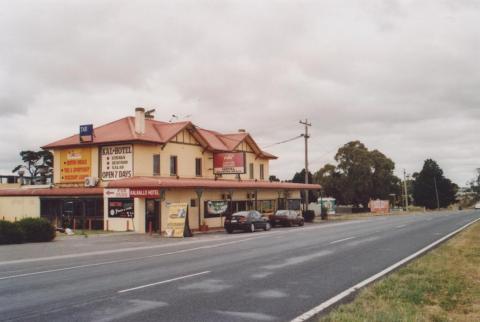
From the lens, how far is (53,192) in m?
36.5

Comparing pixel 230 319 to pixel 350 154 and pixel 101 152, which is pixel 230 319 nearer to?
pixel 101 152

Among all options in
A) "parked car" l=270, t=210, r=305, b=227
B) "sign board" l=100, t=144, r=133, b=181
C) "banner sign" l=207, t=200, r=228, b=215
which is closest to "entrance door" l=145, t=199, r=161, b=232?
"sign board" l=100, t=144, r=133, b=181

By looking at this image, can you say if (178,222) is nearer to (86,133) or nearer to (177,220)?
(177,220)

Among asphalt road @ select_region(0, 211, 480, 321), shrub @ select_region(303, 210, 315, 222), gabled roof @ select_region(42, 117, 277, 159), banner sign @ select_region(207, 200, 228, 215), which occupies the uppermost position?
gabled roof @ select_region(42, 117, 277, 159)

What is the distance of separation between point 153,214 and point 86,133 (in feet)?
29.1

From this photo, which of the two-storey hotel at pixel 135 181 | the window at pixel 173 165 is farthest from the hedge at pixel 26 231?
the window at pixel 173 165

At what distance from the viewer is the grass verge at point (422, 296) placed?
7.65m

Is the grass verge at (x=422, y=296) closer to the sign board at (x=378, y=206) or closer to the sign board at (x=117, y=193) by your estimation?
the sign board at (x=117, y=193)

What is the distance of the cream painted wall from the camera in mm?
38312

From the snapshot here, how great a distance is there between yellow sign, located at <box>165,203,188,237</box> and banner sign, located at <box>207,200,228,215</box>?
7905mm

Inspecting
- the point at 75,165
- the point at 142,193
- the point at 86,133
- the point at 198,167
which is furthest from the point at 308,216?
the point at 86,133

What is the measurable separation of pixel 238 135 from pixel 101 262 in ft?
109

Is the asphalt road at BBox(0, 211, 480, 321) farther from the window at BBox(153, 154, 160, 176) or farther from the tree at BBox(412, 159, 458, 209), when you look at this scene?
the tree at BBox(412, 159, 458, 209)

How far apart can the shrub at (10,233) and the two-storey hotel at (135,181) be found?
8.08 m
